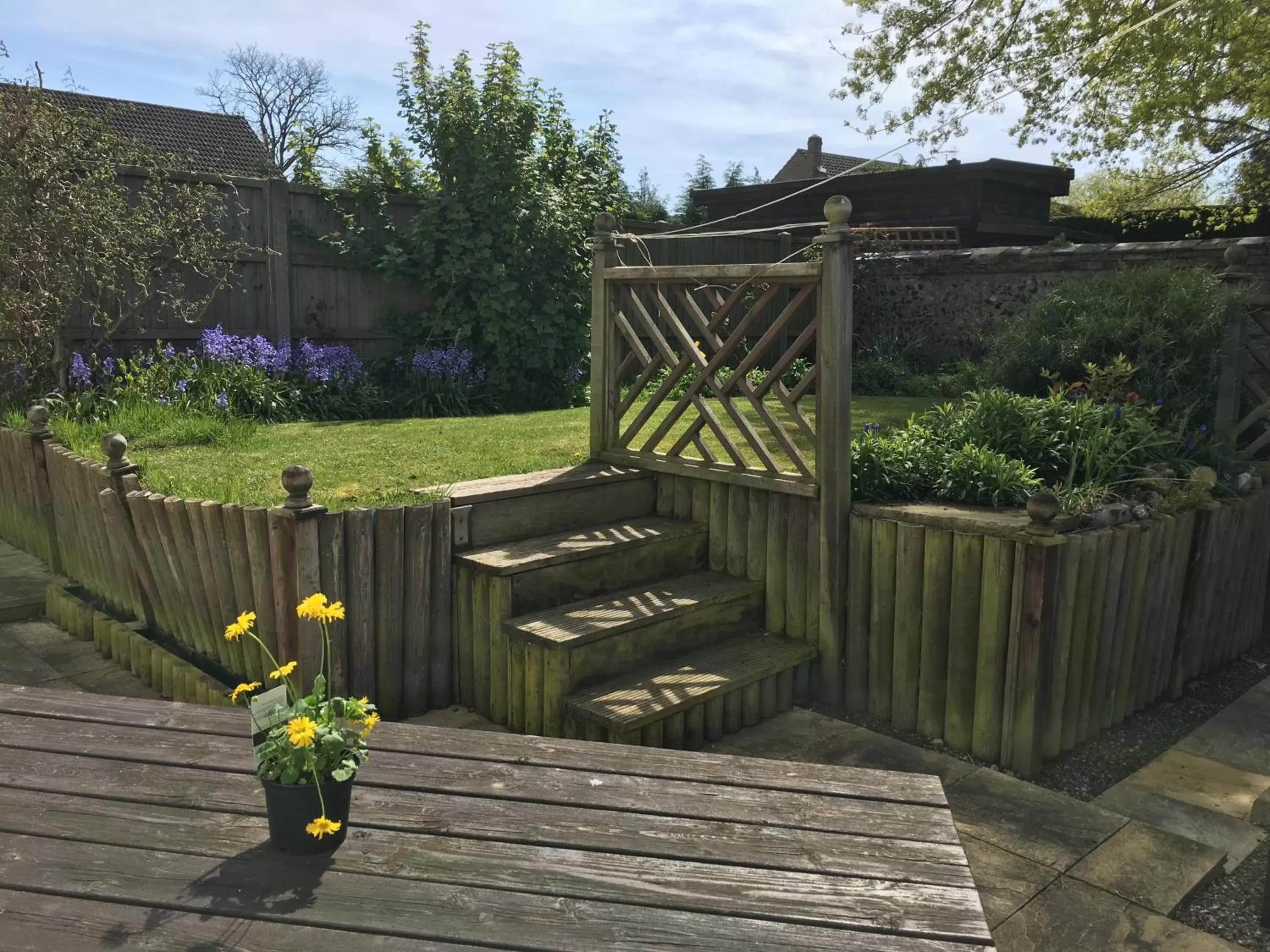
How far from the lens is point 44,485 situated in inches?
238

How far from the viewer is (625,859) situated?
2.00m

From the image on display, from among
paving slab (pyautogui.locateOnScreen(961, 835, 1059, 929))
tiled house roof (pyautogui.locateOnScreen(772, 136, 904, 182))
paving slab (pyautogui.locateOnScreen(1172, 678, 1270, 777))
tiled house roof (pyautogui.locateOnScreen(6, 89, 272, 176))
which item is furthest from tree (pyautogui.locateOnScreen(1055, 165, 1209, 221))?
tiled house roof (pyautogui.locateOnScreen(6, 89, 272, 176))

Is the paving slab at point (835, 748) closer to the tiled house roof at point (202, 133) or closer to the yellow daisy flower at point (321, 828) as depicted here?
the yellow daisy flower at point (321, 828)

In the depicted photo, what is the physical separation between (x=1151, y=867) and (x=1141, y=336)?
3597 millimetres

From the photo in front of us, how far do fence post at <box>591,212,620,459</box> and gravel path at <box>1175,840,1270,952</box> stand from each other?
131 inches

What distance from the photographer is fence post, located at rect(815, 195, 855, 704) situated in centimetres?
428

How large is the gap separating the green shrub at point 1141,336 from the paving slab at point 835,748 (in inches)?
103

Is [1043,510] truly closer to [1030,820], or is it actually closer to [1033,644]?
[1033,644]

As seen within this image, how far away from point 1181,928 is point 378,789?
2.35 meters

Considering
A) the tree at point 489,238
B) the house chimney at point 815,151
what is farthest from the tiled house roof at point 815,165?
the tree at point 489,238

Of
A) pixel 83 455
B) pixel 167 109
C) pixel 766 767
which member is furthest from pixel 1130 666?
pixel 167 109

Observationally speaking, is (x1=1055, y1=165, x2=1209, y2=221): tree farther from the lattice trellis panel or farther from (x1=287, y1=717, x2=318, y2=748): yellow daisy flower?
(x1=287, y1=717, x2=318, y2=748): yellow daisy flower

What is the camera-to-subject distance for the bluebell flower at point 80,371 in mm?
6832

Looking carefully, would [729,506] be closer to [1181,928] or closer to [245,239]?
[1181,928]
